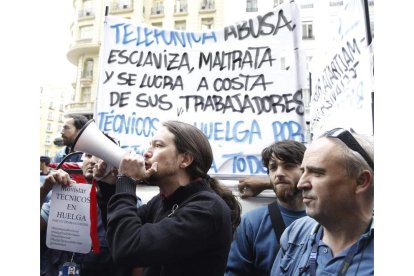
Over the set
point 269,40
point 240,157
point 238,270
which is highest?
point 269,40

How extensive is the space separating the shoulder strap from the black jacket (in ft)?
1.46

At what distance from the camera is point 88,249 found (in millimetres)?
1835

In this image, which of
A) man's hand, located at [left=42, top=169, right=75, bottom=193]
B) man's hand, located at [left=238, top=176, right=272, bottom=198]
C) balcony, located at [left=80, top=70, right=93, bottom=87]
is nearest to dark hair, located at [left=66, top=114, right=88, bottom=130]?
man's hand, located at [left=42, top=169, right=75, bottom=193]

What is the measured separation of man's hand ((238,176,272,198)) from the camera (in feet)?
7.94

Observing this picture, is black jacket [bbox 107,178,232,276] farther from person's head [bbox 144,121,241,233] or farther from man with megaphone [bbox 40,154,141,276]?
man with megaphone [bbox 40,154,141,276]

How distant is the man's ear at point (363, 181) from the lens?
4.34 feet

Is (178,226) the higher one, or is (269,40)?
(269,40)

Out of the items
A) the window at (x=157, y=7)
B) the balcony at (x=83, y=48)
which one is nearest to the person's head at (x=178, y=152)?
the balcony at (x=83, y=48)

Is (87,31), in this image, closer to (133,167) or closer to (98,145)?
(98,145)
